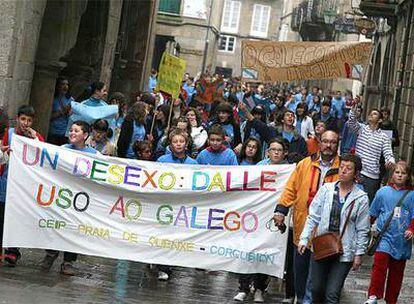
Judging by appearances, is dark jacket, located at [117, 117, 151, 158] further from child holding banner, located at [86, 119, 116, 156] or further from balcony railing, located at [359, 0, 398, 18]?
balcony railing, located at [359, 0, 398, 18]

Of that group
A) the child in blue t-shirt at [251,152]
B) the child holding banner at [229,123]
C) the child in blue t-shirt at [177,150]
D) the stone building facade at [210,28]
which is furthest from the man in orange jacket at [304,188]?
the stone building facade at [210,28]

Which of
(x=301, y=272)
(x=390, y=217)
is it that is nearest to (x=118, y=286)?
(x=301, y=272)

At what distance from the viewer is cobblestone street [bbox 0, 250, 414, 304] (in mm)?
10039

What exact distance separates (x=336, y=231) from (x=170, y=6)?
3836cm

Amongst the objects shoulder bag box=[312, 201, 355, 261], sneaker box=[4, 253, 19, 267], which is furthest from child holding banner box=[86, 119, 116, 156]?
shoulder bag box=[312, 201, 355, 261]

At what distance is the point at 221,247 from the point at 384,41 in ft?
76.3

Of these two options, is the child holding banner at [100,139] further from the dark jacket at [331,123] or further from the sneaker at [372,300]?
the sneaker at [372,300]

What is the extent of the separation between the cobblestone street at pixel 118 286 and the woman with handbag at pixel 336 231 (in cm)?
157

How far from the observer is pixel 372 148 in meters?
15.9

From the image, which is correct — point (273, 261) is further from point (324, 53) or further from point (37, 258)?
point (324, 53)

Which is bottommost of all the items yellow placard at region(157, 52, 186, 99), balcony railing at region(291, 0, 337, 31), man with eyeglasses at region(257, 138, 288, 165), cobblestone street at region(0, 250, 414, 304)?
cobblestone street at region(0, 250, 414, 304)

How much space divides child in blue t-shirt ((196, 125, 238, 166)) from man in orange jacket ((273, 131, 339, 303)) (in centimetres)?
183

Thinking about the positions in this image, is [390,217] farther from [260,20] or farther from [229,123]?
[260,20]

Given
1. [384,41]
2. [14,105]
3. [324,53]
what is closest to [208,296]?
[14,105]
